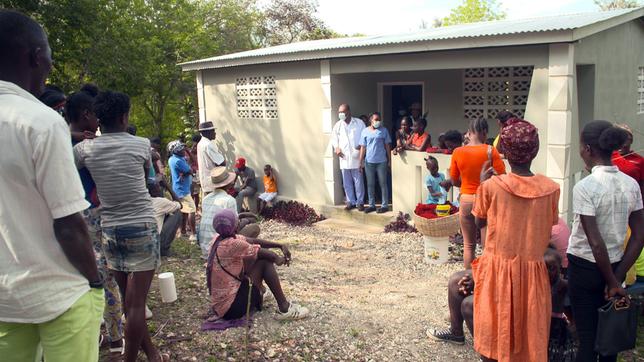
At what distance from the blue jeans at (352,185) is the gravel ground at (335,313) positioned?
1.71 m

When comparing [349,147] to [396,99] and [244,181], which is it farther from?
[244,181]

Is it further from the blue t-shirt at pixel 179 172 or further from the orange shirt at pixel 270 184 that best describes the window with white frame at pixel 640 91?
the blue t-shirt at pixel 179 172

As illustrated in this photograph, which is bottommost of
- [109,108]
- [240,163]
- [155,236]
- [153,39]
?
[240,163]

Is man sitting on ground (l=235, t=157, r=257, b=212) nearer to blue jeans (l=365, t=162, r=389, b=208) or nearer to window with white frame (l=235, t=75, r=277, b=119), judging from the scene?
window with white frame (l=235, t=75, r=277, b=119)

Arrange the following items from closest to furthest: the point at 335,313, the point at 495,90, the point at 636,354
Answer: the point at 636,354 → the point at 335,313 → the point at 495,90

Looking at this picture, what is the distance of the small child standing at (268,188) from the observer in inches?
403

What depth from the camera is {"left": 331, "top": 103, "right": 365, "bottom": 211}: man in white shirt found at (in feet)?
28.9

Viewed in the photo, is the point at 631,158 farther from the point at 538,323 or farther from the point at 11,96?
the point at 11,96

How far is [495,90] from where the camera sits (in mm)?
8961

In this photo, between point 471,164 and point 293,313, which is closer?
point 293,313

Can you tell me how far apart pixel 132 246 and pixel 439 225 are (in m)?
3.92

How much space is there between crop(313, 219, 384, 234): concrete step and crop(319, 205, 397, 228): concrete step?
0.18ft

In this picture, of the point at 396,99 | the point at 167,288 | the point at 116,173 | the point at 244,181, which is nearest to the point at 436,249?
the point at 167,288

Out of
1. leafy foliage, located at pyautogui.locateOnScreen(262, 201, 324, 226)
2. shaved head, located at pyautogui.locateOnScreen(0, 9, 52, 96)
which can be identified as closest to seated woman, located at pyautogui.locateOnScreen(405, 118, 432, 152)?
leafy foliage, located at pyautogui.locateOnScreen(262, 201, 324, 226)
